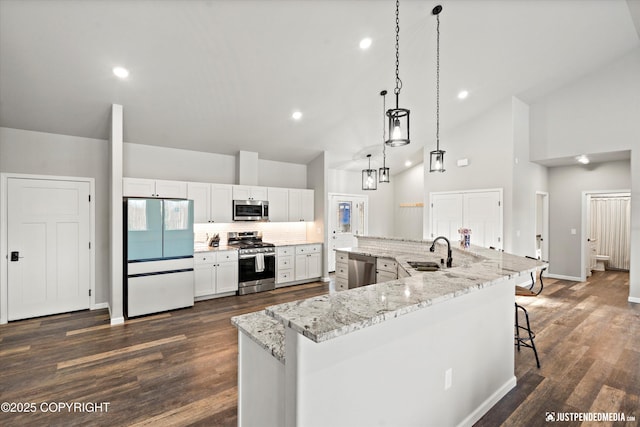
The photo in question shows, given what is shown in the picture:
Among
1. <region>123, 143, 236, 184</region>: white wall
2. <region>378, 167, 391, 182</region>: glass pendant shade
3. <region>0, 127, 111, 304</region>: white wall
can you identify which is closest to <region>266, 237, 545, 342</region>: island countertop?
<region>378, 167, 391, 182</region>: glass pendant shade

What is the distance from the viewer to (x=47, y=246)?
14.0ft

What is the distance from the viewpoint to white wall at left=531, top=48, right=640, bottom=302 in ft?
16.7

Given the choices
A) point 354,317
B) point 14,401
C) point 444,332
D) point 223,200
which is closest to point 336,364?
point 354,317

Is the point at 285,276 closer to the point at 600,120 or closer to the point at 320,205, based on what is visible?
the point at 320,205

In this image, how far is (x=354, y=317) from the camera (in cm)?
116

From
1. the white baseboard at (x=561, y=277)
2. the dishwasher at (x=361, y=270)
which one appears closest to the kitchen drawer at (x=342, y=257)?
the dishwasher at (x=361, y=270)

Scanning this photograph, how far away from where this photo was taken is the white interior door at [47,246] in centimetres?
409

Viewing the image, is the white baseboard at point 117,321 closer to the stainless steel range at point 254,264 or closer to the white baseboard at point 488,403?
the stainless steel range at point 254,264

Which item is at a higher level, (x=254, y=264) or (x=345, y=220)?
(x=345, y=220)

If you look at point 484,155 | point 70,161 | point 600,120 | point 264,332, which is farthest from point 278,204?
point 600,120

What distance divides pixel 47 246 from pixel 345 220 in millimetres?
5577

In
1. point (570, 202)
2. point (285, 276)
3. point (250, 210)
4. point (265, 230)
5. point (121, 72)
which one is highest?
point (121, 72)

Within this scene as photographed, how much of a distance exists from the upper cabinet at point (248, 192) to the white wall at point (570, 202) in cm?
666

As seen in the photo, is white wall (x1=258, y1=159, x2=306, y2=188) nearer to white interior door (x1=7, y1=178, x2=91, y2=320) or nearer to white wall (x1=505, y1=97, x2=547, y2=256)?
white interior door (x1=7, y1=178, x2=91, y2=320)
